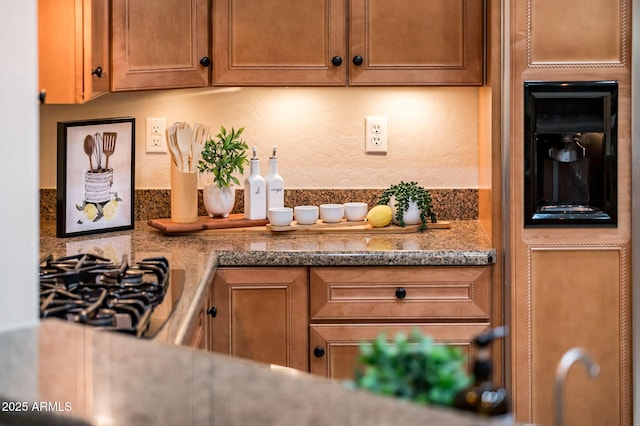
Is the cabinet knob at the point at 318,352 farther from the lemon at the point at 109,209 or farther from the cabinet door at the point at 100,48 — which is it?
the cabinet door at the point at 100,48

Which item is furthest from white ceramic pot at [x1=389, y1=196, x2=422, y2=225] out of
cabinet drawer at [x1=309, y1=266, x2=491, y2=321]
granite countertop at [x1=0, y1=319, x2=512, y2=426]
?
granite countertop at [x1=0, y1=319, x2=512, y2=426]

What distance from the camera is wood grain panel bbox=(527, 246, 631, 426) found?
10.8 feet

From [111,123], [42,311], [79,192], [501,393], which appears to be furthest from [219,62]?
[501,393]

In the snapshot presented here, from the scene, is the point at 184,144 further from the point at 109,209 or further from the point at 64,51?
the point at 64,51

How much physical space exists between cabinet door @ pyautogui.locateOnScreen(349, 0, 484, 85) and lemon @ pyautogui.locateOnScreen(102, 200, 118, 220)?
96 cm

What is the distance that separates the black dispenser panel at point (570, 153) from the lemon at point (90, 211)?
1426 mm

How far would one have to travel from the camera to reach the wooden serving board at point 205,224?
11.6ft

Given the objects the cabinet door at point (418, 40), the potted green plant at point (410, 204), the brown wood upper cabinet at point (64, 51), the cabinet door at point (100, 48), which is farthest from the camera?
the potted green plant at point (410, 204)

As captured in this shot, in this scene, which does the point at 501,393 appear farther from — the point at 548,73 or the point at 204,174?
the point at 204,174

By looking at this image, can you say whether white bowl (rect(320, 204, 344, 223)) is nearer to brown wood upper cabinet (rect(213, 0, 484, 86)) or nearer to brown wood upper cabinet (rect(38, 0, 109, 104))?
brown wood upper cabinet (rect(213, 0, 484, 86))

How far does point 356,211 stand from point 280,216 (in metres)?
0.29

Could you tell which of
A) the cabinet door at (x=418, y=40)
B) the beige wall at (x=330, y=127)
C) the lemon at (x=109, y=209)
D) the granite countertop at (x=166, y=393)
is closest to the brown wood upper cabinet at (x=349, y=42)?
the cabinet door at (x=418, y=40)

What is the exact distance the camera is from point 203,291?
277cm

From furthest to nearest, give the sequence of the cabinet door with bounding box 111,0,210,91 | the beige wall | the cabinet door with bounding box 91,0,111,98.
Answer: the beige wall
the cabinet door with bounding box 111,0,210,91
the cabinet door with bounding box 91,0,111,98
